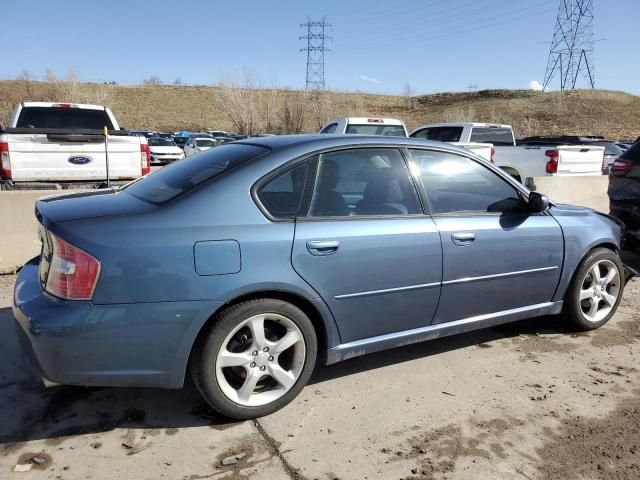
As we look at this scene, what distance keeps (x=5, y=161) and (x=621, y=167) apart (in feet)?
28.3

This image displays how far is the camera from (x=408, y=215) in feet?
11.6

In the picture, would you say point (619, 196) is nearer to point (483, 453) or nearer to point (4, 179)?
point (483, 453)

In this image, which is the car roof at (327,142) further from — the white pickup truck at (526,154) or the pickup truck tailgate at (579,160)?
the pickup truck tailgate at (579,160)

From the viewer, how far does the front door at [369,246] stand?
10.3ft

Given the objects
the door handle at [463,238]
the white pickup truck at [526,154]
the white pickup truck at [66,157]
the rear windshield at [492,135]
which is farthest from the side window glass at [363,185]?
the rear windshield at [492,135]

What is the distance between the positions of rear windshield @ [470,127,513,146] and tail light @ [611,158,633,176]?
206 inches

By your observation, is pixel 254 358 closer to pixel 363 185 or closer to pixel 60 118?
pixel 363 185

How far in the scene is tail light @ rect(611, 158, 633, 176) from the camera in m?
6.91

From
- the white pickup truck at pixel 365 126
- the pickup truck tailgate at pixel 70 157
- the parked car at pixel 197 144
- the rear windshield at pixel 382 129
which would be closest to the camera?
the pickup truck tailgate at pixel 70 157

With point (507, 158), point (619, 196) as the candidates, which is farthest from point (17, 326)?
point (507, 158)

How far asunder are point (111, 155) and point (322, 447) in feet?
22.4

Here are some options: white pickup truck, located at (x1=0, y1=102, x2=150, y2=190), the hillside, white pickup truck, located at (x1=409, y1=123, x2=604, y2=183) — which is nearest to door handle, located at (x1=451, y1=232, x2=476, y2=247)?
white pickup truck, located at (x1=0, y1=102, x2=150, y2=190)

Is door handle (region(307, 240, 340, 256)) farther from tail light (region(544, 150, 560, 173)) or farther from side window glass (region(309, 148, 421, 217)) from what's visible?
tail light (region(544, 150, 560, 173))

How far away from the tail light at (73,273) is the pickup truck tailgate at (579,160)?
10472 millimetres
